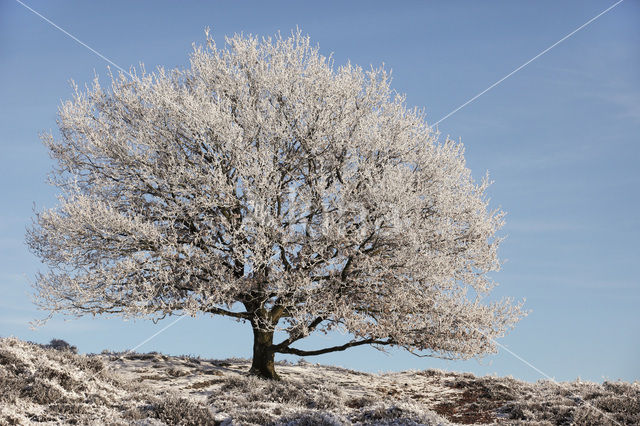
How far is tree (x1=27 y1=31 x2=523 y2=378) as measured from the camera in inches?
680

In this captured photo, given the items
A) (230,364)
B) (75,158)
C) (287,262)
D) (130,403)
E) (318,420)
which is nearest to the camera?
(318,420)

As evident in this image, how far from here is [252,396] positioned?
15.8 metres

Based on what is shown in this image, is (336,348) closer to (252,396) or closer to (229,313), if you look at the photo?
(229,313)

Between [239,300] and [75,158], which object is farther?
[75,158]

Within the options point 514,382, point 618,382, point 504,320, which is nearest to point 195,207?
point 504,320

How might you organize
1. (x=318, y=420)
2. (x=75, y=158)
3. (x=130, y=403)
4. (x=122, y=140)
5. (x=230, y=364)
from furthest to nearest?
1. (x=230, y=364)
2. (x=75, y=158)
3. (x=122, y=140)
4. (x=130, y=403)
5. (x=318, y=420)

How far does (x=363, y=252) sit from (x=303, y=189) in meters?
2.91

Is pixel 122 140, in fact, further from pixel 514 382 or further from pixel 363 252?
pixel 514 382

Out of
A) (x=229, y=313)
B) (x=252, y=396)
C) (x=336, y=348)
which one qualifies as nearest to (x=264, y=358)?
(x=229, y=313)

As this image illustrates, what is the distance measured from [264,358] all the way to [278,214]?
5330 mm

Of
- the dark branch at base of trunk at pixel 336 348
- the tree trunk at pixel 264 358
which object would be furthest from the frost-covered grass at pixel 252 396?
the dark branch at base of trunk at pixel 336 348

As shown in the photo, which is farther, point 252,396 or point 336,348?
point 336,348

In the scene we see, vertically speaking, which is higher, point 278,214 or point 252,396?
point 278,214

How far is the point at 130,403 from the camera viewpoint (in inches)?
563
